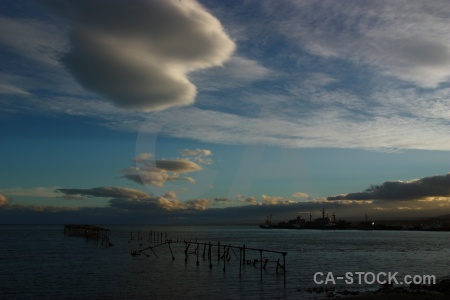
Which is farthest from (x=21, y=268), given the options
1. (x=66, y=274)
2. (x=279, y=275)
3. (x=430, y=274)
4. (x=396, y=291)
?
(x=430, y=274)

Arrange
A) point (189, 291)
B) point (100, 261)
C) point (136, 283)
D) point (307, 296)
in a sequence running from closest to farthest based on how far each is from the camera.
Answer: point (307, 296) < point (189, 291) < point (136, 283) < point (100, 261)

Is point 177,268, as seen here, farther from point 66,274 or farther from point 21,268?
point 21,268

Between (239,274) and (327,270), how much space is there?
12.9 m

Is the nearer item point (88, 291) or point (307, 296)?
point (307, 296)

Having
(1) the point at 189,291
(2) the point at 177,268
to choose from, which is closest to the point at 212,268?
(2) the point at 177,268

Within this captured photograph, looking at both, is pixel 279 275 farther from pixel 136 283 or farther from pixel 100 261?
pixel 100 261

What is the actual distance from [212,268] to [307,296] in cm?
2315

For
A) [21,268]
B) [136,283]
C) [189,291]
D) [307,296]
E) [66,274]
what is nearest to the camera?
[307,296]

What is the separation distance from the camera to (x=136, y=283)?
40.4 metres

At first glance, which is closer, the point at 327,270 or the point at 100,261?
the point at 327,270

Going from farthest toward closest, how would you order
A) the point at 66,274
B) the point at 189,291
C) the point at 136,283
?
the point at 66,274, the point at 136,283, the point at 189,291

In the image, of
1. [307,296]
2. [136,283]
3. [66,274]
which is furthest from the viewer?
[66,274]

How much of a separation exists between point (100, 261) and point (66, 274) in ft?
48.5

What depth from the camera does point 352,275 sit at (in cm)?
4797
